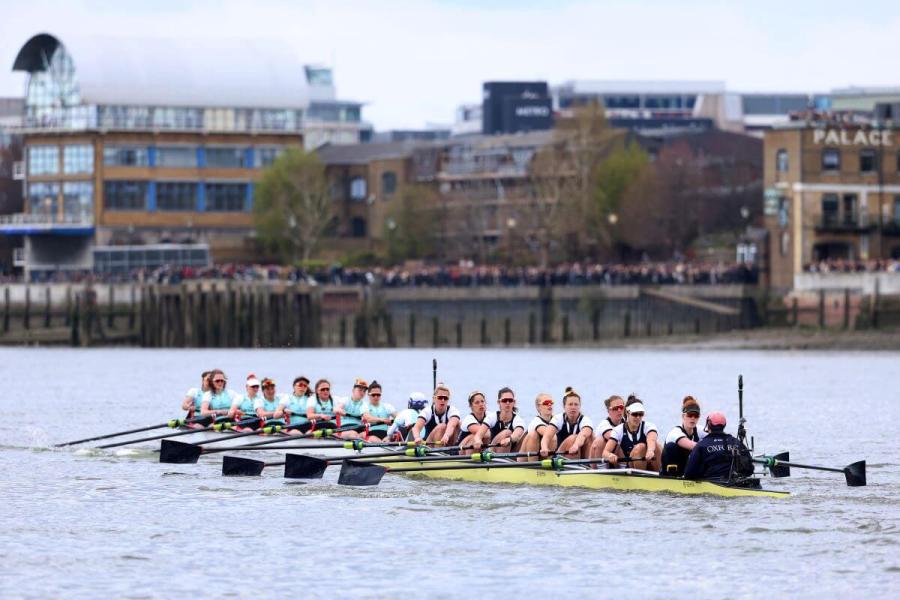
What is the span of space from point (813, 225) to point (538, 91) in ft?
250

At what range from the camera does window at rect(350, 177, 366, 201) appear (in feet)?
457

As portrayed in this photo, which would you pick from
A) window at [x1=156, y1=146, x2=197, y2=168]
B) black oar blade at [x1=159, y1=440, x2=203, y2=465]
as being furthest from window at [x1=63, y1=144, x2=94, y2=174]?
black oar blade at [x1=159, y1=440, x2=203, y2=465]

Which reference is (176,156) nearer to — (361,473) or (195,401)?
(195,401)

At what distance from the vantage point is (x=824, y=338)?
8431cm

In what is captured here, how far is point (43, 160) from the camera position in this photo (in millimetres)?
121438

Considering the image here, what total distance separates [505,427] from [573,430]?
1.77 metres

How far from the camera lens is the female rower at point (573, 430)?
34250 millimetres

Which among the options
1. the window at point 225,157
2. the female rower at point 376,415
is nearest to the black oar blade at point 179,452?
the female rower at point 376,415

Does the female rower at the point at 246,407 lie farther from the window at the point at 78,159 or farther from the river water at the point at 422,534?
the window at the point at 78,159

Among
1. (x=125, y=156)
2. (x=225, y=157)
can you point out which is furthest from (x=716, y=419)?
(x=225, y=157)

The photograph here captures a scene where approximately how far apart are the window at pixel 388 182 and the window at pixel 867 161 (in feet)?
156

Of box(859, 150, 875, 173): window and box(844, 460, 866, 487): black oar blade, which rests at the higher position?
box(859, 150, 875, 173): window

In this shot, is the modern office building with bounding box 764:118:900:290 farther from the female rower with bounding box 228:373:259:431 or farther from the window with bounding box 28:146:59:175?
the female rower with bounding box 228:373:259:431

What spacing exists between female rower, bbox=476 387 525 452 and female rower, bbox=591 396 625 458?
1959 mm
